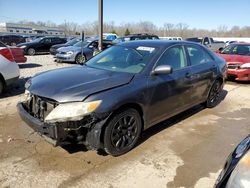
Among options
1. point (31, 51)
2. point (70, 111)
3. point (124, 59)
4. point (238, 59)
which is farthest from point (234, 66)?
point (31, 51)

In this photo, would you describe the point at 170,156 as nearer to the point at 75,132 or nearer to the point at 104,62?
the point at 75,132

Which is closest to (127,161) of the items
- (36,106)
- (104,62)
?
(36,106)

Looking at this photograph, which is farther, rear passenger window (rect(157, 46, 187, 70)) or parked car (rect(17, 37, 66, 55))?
parked car (rect(17, 37, 66, 55))

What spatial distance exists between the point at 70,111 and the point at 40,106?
1.76 feet

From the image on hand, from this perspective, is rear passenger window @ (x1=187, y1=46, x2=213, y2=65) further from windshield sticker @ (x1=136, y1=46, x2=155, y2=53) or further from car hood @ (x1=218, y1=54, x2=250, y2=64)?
car hood @ (x1=218, y1=54, x2=250, y2=64)

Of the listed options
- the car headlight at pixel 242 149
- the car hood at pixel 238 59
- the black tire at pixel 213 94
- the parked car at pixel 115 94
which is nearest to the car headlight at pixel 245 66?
the car hood at pixel 238 59

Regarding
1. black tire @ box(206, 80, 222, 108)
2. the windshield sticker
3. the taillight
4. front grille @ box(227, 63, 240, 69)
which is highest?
the windshield sticker

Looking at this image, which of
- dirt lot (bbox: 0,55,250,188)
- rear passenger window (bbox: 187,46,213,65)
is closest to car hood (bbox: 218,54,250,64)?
rear passenger window (bbox: 187,46,213,65)

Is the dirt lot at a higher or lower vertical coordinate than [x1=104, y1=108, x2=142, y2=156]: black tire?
lower

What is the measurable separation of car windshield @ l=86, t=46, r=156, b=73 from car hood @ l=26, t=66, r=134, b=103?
25 centimetres

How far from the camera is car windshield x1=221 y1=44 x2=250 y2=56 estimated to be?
996 cm

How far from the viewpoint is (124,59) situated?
4.49 m

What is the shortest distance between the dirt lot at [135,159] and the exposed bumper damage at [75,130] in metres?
0.38

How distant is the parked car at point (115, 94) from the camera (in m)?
3.27
